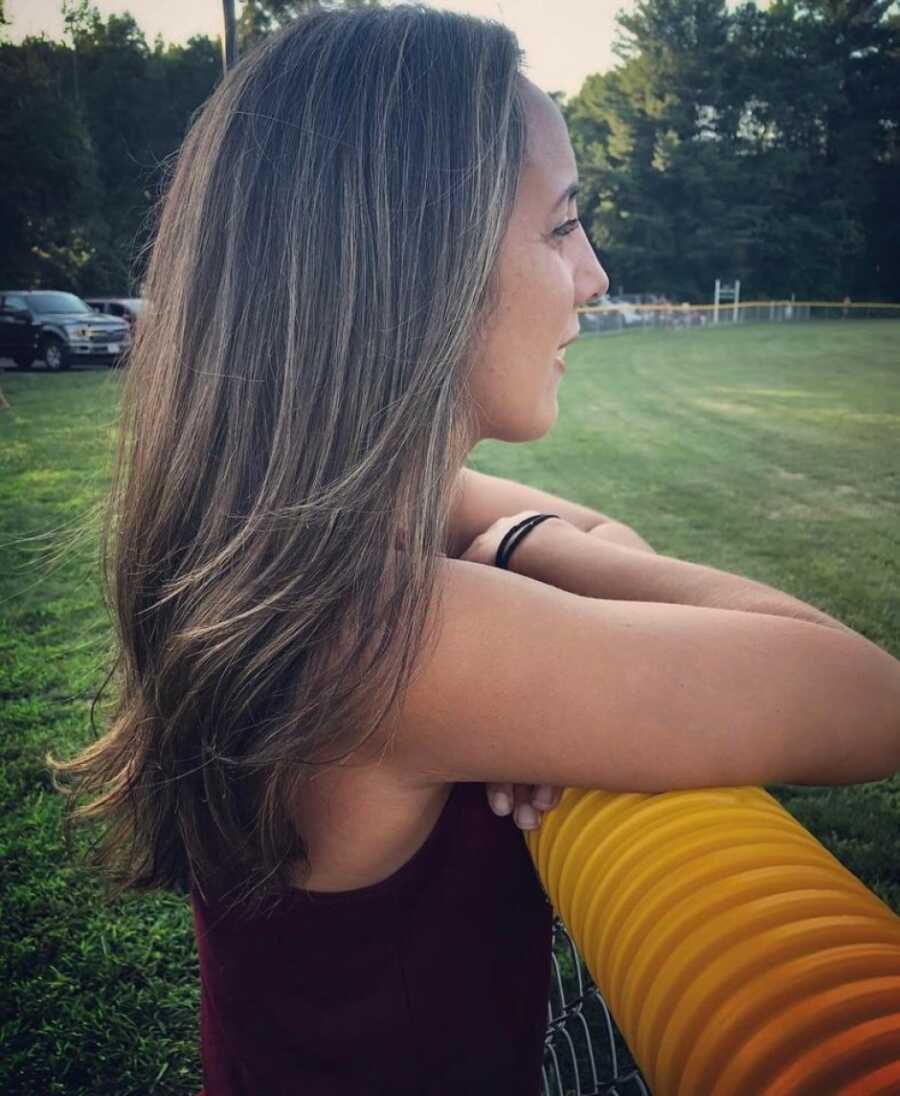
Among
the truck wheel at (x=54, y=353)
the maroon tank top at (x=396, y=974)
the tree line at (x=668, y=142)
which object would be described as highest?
the tree line at (x=668, y=142)

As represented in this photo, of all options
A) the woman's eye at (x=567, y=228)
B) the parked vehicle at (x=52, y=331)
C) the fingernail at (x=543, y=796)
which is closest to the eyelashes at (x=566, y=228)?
the woman's eye at (x=567, y=228)

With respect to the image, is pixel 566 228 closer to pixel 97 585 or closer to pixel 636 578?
pixel 636 578

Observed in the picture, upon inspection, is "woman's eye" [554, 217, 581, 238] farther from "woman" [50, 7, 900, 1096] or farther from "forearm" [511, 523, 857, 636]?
"forearm" [511, 523, 857, 636]

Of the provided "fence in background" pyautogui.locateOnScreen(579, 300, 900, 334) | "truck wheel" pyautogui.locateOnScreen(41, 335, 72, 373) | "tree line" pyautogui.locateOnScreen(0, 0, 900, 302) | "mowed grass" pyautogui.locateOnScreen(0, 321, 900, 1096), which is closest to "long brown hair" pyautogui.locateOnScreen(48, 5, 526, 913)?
"tree line" pyautogui.locateOnScreen(0, 0, 900, 302)

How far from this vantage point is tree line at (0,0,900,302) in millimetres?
5414

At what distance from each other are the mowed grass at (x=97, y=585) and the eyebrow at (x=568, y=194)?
101 centimetres

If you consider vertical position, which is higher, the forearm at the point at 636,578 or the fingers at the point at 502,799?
the forearm at the point at 636,578

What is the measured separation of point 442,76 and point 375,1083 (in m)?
1.47

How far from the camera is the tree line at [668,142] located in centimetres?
541

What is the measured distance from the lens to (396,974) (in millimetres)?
1128

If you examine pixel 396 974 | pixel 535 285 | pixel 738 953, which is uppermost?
pixel 535 285

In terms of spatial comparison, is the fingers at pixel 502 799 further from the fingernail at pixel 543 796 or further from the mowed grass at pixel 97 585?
the mowed grass at pixel 97 585

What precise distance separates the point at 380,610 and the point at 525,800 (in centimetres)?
29

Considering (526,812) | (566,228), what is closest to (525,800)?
(526,812)
